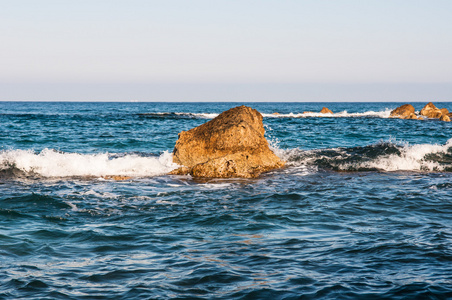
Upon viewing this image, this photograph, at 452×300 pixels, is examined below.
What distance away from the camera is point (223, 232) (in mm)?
6773

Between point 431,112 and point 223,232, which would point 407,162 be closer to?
point 223,232

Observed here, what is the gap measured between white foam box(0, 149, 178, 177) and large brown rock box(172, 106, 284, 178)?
705 millimetres

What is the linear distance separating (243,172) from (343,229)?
5.07m

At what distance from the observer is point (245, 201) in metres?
8.77

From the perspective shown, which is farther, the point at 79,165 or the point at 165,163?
the point at 165,163

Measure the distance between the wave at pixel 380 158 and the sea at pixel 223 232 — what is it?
108 millimetres

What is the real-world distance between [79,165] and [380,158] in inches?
354

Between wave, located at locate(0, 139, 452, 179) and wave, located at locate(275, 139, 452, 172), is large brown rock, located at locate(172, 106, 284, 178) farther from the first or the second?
wave, located at locate(275, 139, 452, 172)

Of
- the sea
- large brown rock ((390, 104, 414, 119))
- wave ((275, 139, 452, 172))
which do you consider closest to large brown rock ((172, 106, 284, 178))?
the sea

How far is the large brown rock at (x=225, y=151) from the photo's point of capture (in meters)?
11.7

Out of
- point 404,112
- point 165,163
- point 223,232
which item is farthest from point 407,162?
point 404,112

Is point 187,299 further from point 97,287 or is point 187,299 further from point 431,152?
point 431,152

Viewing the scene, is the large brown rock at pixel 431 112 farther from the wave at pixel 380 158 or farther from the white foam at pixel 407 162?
the white foam at pixel 407 162

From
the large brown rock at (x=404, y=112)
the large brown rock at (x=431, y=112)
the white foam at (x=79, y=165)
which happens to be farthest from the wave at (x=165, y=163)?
the large brown rock at (x=431, y=112)
